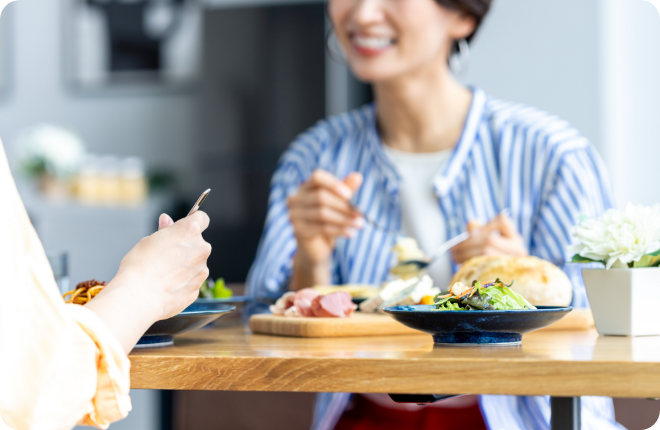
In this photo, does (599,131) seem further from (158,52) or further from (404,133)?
(158,52)

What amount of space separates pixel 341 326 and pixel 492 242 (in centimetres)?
43

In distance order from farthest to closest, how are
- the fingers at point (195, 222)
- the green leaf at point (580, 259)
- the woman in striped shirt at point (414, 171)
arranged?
the woman in striped shirt at point (414, 171) < the green leaf at point (580, 259) < the fingers at point (195, 222)

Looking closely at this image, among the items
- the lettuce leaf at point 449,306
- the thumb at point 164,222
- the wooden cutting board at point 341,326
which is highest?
the thumb at point 164,222

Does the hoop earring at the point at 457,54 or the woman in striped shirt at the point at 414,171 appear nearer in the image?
the woman in striped shirt at the point at 414,171

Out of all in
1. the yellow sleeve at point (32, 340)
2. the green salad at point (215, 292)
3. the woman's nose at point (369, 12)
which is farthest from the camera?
the woman's nose at point (369, 12)

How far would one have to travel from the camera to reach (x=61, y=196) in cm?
440

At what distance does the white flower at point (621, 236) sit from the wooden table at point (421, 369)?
111 mm

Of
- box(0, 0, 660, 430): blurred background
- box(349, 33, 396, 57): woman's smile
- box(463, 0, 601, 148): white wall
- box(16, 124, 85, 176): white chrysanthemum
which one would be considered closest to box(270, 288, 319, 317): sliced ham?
box(349, 33, 396, 57): woman's smile

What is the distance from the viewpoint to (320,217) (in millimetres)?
1396

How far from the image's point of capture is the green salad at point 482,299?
78cm

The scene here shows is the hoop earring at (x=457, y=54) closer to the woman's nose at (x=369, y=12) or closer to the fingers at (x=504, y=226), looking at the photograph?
the woman's nose at (x=369, y=12)

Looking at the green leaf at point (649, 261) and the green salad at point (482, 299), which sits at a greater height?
the green leaf at point (649, 261)

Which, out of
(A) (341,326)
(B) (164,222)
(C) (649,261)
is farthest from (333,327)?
(C) (649,261)

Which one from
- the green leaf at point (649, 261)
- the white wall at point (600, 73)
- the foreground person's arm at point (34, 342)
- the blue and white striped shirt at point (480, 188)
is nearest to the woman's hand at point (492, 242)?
the blue and white striped shirt at point (480, 188)
